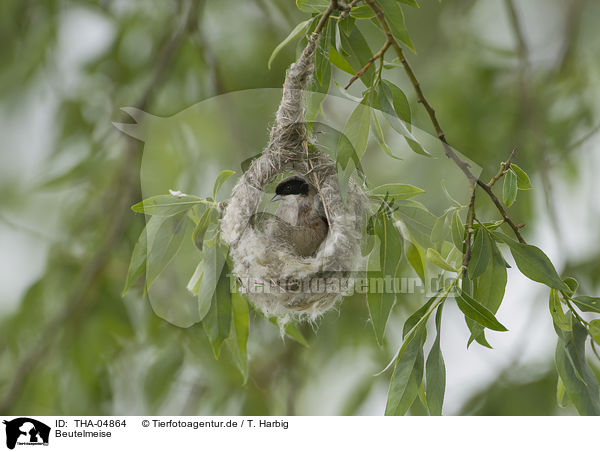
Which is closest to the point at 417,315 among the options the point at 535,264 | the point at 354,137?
the point at 535,264

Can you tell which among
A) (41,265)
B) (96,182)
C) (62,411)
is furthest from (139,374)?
(96,182)

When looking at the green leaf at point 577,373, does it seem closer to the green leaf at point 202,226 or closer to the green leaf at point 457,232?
the green leaf at point 457,232

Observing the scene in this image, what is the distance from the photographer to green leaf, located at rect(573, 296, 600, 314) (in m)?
0.94

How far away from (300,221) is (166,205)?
256 millimetres

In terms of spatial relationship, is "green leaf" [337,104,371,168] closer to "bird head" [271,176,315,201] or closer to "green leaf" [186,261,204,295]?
"bird head" [271,176,315,201]

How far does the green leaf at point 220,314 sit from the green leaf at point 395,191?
340mm

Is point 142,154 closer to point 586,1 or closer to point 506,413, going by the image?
point 506,413

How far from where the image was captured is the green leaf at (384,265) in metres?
1.00

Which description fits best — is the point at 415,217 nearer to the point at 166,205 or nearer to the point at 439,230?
the point at 439,230

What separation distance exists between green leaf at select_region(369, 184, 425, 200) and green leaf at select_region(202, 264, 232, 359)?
0.34m

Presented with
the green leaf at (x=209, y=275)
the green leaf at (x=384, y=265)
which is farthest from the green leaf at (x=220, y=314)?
the green leaf at (x=384, y=265)

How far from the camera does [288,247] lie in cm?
104

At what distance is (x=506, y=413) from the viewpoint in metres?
1.89
